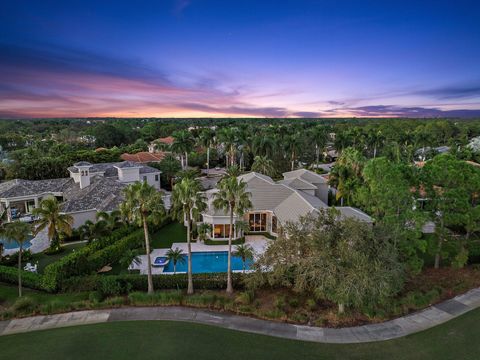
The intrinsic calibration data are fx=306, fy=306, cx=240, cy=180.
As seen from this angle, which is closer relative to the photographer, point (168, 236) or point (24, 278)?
point (24, 278)

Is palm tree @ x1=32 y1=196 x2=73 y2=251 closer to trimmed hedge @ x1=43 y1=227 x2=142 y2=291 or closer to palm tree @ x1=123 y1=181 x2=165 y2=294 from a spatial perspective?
trimmed hedge @ x1=43 y1=227 x2=142 y2=291

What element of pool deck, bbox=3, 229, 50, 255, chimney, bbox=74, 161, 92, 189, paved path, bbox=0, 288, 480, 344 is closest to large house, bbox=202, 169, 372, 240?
paved path, bbox=0, 288, 480, 344

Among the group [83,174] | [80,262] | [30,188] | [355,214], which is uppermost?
[83,174]

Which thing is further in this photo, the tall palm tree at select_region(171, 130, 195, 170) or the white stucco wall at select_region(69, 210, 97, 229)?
the tall palm tree at select_region(171, 130, 195, 170)

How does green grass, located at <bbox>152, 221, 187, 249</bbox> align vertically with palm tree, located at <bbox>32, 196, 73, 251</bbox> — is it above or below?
below

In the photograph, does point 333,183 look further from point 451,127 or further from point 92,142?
point 451,127

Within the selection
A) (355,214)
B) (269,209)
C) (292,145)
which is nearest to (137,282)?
(269,209)

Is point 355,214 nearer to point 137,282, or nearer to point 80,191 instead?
point 137,282
